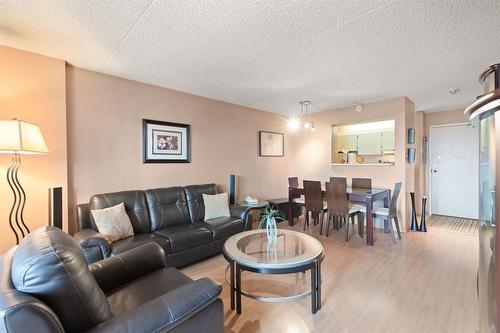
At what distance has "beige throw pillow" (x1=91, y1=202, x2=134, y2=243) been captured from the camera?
8.07ft

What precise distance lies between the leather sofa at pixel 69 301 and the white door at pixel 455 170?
585 cm

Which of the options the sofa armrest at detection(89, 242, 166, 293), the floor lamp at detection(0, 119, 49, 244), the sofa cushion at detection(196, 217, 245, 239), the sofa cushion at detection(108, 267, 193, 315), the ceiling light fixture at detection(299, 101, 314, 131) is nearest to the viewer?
the sofa cushion at detection(108, 267, 193, 315)

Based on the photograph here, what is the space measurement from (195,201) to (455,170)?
17.7 feet

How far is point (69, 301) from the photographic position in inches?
35.1

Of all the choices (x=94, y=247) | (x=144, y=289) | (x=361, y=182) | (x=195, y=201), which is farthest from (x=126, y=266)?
(x=361, y=182)

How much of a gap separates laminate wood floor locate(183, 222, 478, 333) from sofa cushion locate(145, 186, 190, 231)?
68 cm

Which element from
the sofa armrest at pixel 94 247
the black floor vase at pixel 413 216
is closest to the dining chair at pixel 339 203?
the black floor vase at pixel 413 216

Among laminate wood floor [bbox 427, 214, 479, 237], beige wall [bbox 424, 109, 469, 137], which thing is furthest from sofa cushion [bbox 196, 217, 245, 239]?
beige wall [bbox 424, 109, 469, 137]

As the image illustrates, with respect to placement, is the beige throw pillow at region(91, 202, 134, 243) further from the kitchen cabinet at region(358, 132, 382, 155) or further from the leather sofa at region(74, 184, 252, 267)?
the kitchen cabinet at region(358, 132, 382, 155)

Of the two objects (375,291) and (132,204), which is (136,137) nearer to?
(132,204)

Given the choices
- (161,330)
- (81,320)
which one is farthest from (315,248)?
(81,320)

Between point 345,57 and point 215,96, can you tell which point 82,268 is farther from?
point 215,96

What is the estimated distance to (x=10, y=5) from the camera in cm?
169

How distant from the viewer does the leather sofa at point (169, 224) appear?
7.67 feet
